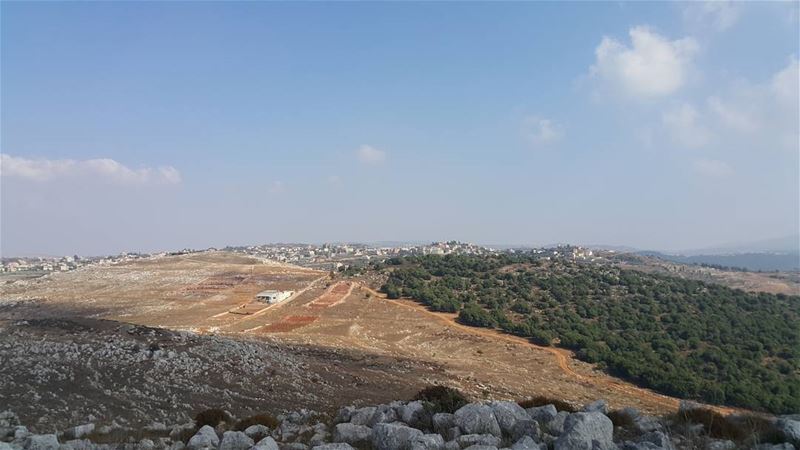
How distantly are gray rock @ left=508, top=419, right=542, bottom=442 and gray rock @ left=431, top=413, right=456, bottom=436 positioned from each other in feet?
3.64

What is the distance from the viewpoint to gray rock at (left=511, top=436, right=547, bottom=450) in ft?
25.9

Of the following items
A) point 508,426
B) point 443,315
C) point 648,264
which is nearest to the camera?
point 508,426

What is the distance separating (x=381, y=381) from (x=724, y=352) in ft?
109

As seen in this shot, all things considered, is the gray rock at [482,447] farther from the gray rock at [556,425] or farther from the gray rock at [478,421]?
the gray rock at [556,425]

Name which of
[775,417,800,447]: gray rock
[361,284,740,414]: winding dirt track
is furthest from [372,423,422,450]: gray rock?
[361,284,740,414]: winding dirt track

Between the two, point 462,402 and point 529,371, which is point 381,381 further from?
point 529,371

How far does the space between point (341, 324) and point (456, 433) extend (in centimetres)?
3507

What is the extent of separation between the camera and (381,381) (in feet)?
72.0

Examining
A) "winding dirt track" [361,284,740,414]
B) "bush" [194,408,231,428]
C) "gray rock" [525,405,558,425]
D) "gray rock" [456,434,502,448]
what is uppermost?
"gray rock" [456,434,502,448]

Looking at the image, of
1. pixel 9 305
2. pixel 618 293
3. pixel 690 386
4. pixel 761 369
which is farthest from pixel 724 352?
pixel 9 305

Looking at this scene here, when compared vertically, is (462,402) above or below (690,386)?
above

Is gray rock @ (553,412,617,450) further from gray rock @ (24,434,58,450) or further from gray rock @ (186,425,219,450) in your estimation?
gray rock @ (24,434,58,450)

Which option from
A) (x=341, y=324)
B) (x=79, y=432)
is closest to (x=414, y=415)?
(x=79, y=432)

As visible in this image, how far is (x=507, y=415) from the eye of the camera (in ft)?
30.6
